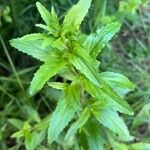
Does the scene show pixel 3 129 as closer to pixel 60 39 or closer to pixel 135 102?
pixel 135 102

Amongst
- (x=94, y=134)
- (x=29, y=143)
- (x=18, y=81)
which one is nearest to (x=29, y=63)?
(x=18, y=81)

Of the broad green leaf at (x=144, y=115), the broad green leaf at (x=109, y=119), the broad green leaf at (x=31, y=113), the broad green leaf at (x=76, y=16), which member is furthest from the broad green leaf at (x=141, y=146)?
the broad green leaf at (x=76, y=16)

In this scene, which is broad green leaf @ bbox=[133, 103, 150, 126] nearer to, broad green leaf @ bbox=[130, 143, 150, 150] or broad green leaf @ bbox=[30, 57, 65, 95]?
broad green leaf @ bbox=[130, 143, 150, 150]

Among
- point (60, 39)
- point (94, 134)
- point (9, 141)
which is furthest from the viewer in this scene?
point (9, 141)

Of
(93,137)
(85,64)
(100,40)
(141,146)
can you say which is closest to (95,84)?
(85,64)

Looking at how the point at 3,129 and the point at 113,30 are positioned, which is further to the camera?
the point at 3,129

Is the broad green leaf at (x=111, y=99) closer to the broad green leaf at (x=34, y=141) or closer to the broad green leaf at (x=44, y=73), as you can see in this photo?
the broad green leaf at (x=44, y=73)

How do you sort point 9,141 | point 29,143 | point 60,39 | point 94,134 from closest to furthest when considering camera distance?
point 60,39 < point 94,134 < point 29,143 < point 9,141

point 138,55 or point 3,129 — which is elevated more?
point 3,129
